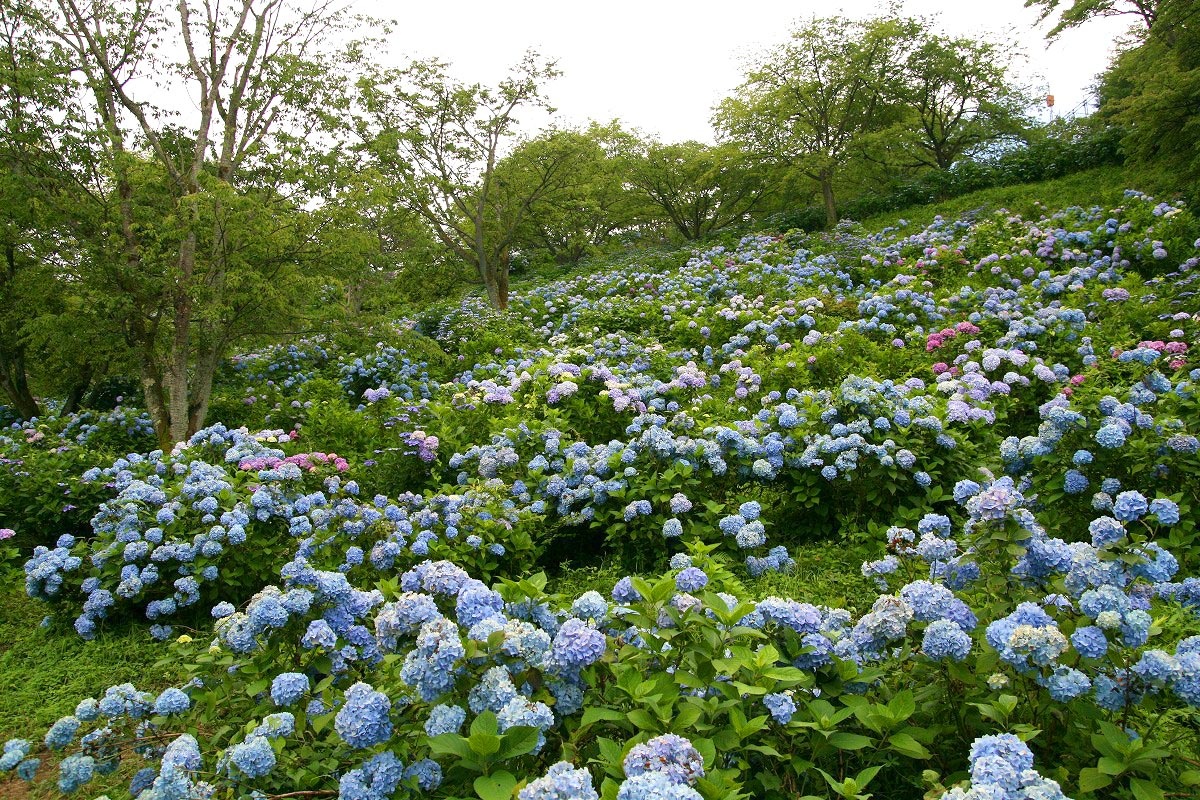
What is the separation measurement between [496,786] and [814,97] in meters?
18.7

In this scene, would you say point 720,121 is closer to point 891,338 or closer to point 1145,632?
point 891,338

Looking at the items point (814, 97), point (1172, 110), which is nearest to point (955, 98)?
point (814, 97)

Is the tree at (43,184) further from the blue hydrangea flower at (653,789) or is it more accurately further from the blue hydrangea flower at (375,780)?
the blue hydrangea flower at (653,789)

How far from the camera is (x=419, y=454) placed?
19.4 ft

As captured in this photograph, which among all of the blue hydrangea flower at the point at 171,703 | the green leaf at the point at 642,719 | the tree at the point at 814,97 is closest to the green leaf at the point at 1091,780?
the green leaf at the point at 642,719

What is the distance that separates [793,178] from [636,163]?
13.7 feet

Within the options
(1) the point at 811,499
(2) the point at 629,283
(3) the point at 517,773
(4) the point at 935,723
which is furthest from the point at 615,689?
(2) the point at 629,283

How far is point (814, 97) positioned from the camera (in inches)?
695

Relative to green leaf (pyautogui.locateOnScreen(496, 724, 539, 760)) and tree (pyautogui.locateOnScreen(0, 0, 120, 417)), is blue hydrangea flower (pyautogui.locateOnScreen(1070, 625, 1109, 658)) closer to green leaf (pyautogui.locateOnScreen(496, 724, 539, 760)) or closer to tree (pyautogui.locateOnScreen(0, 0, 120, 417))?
green leaf (pyautogui.locateOnScreen(496, 724, 539, 760))

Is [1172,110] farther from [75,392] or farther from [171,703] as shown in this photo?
[75,392]

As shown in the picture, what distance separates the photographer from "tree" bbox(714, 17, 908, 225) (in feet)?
56.7

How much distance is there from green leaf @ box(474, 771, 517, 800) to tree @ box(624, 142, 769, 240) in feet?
58.9

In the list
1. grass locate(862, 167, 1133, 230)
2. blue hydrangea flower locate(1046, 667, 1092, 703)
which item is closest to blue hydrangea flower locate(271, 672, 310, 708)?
blue hydrangea flower locate(1046, 667, 1092, 703)

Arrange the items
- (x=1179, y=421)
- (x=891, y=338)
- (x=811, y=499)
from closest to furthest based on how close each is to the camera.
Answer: (x=1179, y=421)
(x=811, y=499)
(x=891, y=338)
